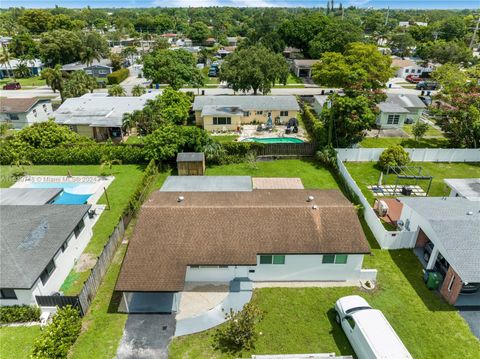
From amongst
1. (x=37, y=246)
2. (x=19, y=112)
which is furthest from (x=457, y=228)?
(x=19, y=112)

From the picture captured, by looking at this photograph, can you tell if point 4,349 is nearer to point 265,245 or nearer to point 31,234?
point 31,234

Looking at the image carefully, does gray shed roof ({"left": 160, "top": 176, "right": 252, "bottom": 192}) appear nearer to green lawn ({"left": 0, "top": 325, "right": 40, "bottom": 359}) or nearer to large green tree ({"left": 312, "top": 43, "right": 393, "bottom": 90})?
green lawn ({"left": 0, "top": 325, "right": 40, "bottom": 359})

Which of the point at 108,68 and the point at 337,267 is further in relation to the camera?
the point at 108,68

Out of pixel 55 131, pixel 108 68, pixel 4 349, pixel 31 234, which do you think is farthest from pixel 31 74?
pixel 4 349

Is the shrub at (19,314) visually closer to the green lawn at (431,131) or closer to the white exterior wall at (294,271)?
the white exterior wall at (294,271)

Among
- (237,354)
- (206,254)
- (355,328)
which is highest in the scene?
(206,254)

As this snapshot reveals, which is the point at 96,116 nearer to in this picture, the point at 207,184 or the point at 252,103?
the point at 252,103
